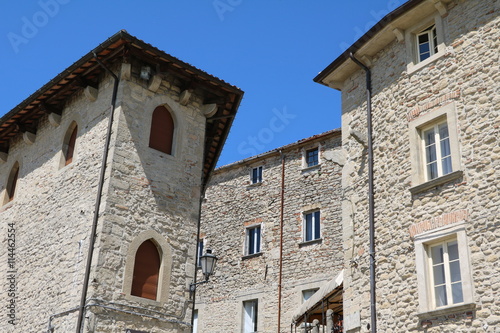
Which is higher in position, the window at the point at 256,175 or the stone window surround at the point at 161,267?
the window at the point at 256,175

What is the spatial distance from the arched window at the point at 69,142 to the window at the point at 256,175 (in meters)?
9.46

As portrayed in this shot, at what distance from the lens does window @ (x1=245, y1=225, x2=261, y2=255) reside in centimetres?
2205

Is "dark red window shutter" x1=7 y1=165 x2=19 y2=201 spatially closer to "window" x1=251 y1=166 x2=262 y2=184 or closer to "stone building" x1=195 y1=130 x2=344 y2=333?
"stone building" x1=195 y1=130 x2=344 y2=333

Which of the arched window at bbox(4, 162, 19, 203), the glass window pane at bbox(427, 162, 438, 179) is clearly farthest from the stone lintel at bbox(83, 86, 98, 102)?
the glass window pane at bbox(427, 162, 438, 179)

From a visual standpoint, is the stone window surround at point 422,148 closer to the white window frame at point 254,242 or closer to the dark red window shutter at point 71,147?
the dark red window shutter at point 71,147

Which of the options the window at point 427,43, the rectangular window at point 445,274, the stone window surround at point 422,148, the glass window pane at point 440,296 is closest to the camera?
the rectangular window at point 445,274

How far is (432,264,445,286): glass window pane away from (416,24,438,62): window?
4.06m

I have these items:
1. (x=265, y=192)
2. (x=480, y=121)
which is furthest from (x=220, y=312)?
(x=480, y=121)

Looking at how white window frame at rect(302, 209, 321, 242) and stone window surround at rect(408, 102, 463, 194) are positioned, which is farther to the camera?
white window frame at rect(302, 209, 321, 242)

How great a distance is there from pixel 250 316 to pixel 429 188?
12.3 meters

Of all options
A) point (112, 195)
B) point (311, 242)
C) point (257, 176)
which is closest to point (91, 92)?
point (112, 195)

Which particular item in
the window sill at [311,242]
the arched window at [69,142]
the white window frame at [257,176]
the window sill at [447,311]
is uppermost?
the white window frame at [257,176]

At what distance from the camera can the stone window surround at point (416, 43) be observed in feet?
37.0

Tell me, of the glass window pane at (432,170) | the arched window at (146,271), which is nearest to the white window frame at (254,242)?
the arched window at (146,271)
